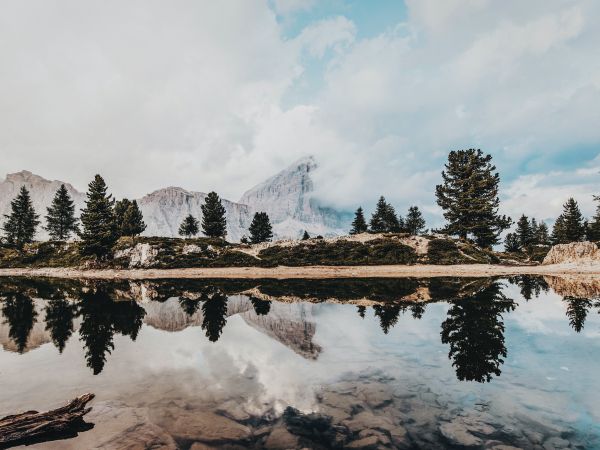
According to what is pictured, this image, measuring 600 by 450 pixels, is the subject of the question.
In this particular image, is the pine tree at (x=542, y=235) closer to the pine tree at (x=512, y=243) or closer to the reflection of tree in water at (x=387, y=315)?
the pine tree at (x=512, y=243)

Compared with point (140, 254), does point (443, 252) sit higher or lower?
lower

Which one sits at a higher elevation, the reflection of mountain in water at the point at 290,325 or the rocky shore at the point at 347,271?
the rocky shore at the point at 347,271

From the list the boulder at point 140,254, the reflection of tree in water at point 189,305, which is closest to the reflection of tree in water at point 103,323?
the reflection of tree in water at point 189,305

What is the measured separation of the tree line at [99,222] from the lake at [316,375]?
161ft

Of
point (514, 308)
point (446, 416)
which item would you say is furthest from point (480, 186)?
point (446, 416)

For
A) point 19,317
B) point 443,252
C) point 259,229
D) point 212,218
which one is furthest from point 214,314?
point 259,229

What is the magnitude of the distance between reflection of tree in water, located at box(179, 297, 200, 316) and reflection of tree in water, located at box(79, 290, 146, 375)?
3.11 metres

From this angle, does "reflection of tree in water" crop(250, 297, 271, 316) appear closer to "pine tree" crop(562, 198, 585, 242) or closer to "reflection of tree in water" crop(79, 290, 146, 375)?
"reflection of tree in water" crop(79, 290, 146, 375)

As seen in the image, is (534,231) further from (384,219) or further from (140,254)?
(140,254)

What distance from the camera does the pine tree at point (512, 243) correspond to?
112m

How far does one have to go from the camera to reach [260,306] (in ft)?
92.6

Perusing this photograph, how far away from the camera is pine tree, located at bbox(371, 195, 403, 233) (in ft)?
353

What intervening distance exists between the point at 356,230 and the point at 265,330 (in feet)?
324

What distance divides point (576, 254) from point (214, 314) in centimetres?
6340
